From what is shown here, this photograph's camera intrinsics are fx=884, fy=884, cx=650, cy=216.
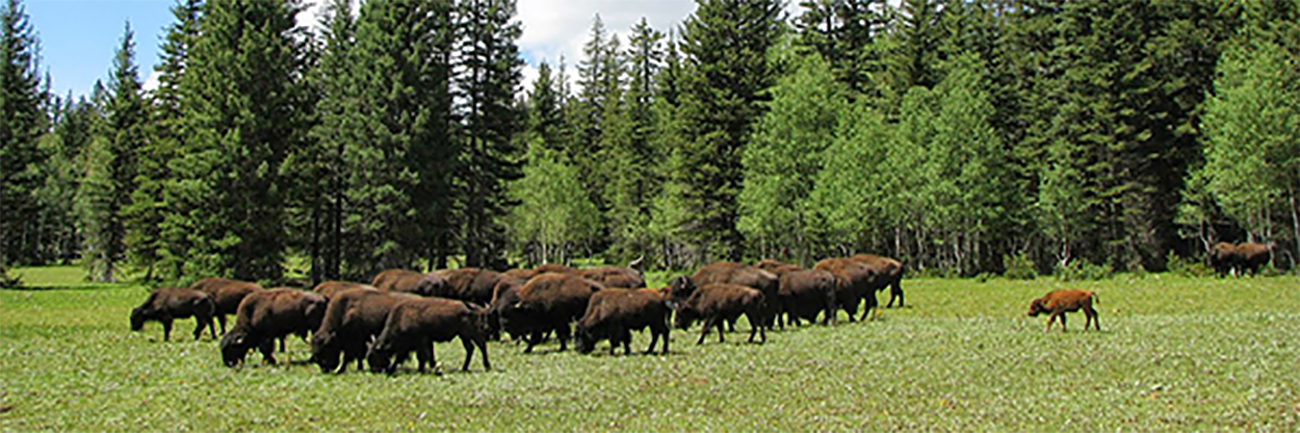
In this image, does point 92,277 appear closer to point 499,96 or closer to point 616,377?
point 499,96

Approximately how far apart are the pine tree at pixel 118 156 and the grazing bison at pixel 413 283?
1631 inches

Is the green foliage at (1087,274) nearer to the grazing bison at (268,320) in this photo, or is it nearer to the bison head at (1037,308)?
the bison head at (1037,308)

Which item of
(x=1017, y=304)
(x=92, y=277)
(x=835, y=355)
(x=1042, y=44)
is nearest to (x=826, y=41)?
(x=1042, y=44)

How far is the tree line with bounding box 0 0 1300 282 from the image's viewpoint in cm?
4428

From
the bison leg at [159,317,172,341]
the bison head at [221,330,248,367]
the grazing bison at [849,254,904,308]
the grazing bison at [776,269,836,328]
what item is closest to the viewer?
the bison head at [221,330,248,367]

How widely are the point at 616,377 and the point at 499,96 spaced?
4043 centimetres

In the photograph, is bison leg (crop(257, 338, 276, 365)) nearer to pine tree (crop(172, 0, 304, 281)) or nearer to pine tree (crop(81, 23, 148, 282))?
pine tree (crop(172, 0, 304, 281))

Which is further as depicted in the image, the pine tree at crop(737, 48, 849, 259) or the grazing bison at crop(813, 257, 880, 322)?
the pine tree at crop(737, 48, 849, 259)

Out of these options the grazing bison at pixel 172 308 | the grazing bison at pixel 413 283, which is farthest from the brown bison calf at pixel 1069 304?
the grazing bison at pixel 172 308

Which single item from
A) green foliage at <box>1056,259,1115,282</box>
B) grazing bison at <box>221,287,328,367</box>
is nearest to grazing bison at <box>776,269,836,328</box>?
grazing bison at <box>221,287,328,367</box>

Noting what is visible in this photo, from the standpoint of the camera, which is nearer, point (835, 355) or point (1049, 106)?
point (835, 355)

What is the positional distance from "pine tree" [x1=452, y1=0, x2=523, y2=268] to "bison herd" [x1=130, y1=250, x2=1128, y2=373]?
24349mm

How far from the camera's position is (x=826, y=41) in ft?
214

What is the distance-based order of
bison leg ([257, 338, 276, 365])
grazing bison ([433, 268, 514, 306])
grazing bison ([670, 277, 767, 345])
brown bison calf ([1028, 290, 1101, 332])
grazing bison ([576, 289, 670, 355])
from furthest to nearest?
grazing bison ([433, 268, 514, 306])
grazing bison ([670, 277, 767, 345])
brown bison calf ([1028, 290, 1101, 332])
grazing bison ([576, 289, 670, 355])
bison leg ([257, 338, 276, 365])
